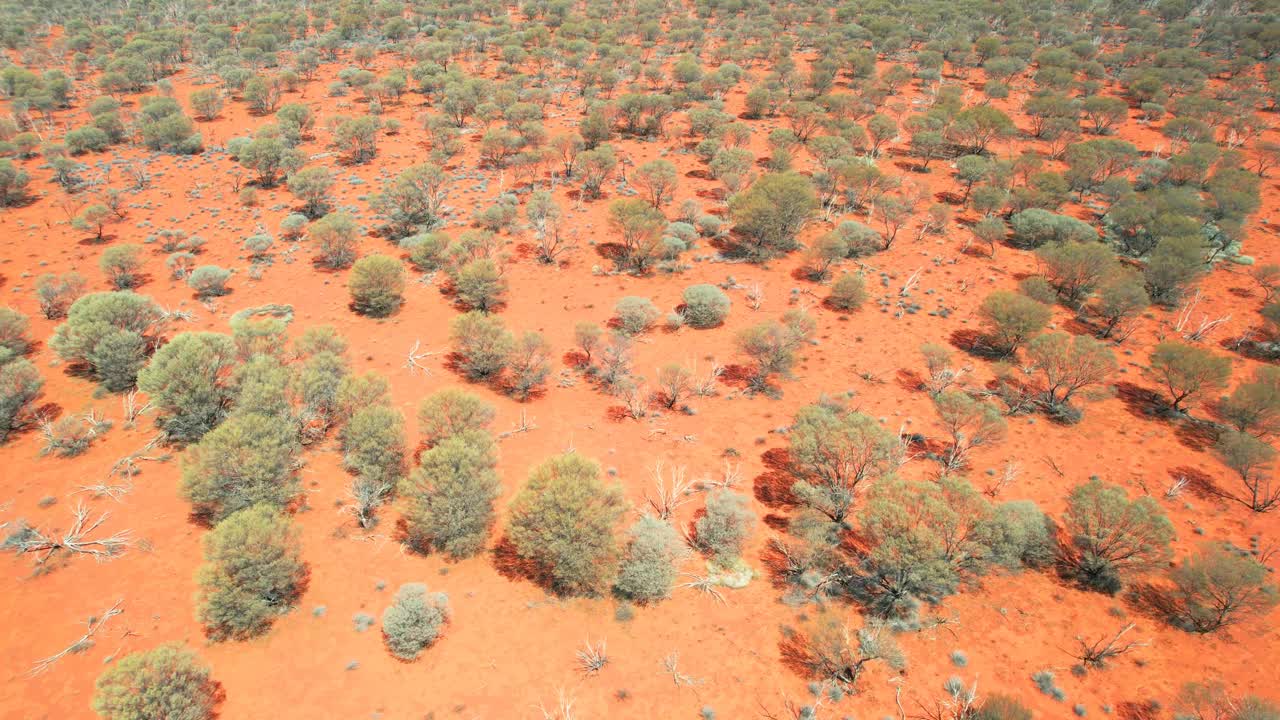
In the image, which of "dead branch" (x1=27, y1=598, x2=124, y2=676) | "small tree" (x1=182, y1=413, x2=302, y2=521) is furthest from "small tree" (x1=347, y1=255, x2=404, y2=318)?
"dead branch" (x1=27, y1=598, x2=124, y2=676)

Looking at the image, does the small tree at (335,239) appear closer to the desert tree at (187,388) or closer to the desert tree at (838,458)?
the desert tree at (187,388)

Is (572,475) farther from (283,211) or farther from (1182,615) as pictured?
(283,211)

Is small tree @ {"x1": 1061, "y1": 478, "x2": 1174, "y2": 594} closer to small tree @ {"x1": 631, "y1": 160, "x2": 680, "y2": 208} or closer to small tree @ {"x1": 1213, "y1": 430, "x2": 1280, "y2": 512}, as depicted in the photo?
small tree @ {"x1": 1213, "y1": 430, "x2": 1280, "y2": 512}

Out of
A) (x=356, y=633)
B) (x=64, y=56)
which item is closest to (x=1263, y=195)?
(x=356, y=633)

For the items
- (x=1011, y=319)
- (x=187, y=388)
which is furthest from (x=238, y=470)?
(x=1011, y=319)

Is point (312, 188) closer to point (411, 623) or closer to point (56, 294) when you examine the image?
point (56, 294)

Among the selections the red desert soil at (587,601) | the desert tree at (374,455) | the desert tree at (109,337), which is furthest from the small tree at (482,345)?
the desert tree at (109,337)
